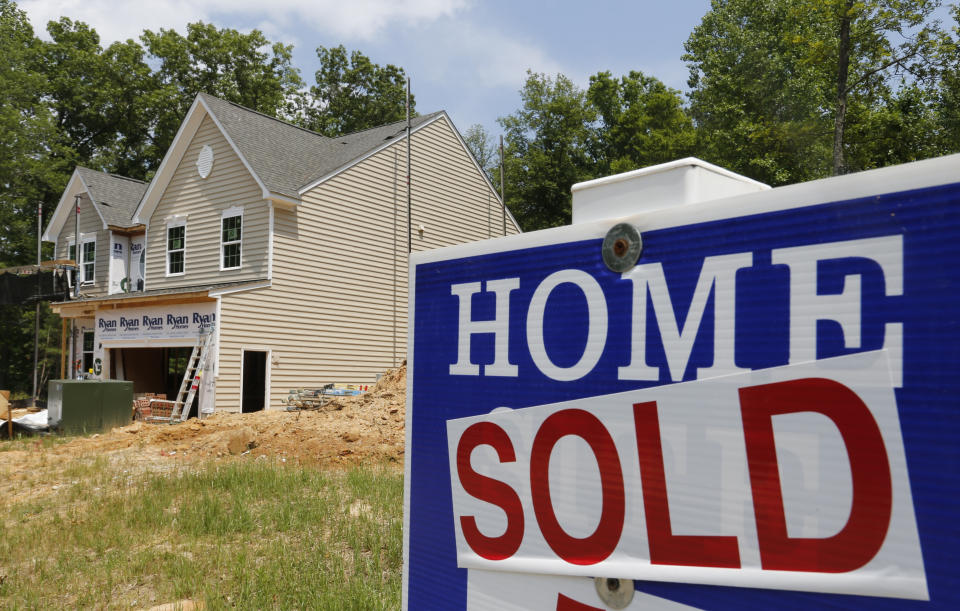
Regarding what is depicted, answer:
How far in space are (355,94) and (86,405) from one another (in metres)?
37.1

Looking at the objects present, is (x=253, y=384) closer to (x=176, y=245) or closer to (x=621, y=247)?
(x=176, y=245)

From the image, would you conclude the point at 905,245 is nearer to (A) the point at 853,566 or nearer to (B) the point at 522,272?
(A) the point at 853,566

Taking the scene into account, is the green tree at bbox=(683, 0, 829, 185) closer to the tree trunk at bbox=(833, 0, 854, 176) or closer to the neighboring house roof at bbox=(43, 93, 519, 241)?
the tree trunk at bbox=(833, 0, 854, 176)

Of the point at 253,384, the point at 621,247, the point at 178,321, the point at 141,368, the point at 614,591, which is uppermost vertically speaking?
the point at 621,247

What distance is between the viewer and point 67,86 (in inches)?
1735

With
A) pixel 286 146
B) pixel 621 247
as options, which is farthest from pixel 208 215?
pixel 621 247

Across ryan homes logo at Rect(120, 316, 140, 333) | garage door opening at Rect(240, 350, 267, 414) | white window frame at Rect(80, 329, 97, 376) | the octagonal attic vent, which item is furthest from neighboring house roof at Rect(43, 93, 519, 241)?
garage door opening at Rect(240, 350, 267, 414)

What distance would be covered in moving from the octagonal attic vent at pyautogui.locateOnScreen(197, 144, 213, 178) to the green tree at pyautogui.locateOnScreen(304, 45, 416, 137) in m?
27.4

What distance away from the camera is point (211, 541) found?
6.65 m

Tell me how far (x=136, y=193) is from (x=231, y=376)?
14.7m

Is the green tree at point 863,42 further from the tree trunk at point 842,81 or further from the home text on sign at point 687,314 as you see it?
the home text on sign at point 687,314

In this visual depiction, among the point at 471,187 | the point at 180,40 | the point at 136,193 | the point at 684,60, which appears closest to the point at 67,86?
the point at 180,40

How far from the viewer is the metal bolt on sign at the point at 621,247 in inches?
74.3

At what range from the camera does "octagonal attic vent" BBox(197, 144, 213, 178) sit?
2153 centimetres
